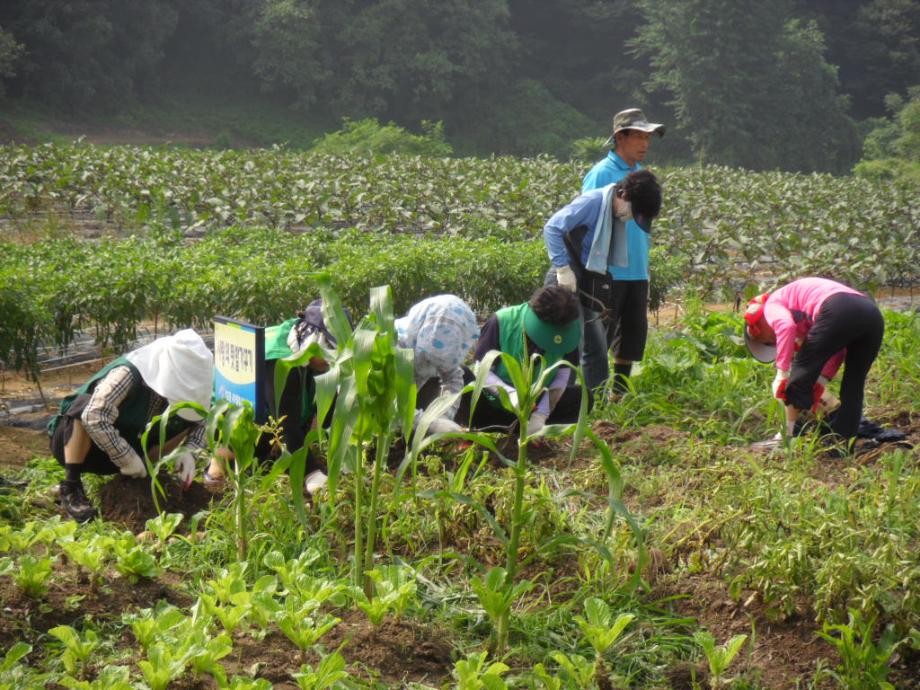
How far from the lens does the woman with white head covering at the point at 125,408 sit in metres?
3.90

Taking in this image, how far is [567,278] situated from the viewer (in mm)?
5441

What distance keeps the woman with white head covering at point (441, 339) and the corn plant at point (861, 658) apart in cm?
185

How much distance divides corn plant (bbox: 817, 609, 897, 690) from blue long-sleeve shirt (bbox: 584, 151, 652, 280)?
2.94 m

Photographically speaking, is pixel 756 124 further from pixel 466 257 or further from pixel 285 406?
pixel 285 406

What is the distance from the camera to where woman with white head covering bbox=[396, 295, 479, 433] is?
14.0 ft

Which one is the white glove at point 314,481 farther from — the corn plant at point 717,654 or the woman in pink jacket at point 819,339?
the woman in pink jacket at point 819,339

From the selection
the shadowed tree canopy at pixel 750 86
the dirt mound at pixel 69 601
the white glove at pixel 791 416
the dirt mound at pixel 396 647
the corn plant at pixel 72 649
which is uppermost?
the shadowed tree canopy at pixel 750 86

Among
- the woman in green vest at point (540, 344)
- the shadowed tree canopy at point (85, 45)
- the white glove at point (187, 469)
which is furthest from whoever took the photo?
the shadowed tree canopy at point (85, 45)

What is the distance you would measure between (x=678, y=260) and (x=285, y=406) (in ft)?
20.3

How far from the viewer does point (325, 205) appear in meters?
12.0

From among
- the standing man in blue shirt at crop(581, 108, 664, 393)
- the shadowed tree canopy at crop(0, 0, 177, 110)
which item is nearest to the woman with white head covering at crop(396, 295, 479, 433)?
the standing man in blue shirt at crop(581, 108, 664, 393)

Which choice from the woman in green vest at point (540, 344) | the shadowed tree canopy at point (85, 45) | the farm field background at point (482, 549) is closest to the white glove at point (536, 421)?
the woman in green vest at point (540, 344)

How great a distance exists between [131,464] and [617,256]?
2.84 m

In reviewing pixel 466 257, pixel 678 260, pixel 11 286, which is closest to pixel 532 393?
pixel 11 286
